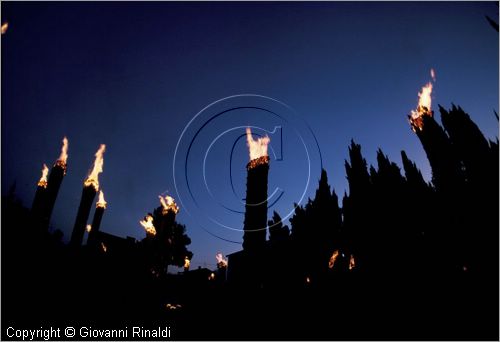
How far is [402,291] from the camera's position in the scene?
15.4 m

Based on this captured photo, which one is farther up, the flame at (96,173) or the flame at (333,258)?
the flame at (96,173)

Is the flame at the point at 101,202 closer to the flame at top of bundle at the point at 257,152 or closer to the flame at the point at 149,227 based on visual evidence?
the flame at the point at 149,227

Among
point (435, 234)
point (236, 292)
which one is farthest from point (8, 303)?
point (435, 234)

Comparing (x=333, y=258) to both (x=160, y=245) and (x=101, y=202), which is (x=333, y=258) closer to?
(x=160, y=245)

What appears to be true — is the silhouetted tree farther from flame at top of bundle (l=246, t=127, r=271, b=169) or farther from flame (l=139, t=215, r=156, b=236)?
flame at top of bundle (l=246, t=127, r=271, b=169)

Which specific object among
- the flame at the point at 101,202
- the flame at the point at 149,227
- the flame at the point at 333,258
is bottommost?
the flame at the point at 333,258

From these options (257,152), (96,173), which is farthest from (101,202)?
(257,152)

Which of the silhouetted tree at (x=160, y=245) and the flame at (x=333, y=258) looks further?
→ the flame at (x=333, y=258)

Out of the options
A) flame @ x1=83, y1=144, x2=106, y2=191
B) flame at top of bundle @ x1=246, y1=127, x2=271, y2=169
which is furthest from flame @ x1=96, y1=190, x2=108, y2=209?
flame at top of bundle @ x1=246, y1=127, x2=271, y2=169

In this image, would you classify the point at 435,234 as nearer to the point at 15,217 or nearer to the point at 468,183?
the point at 468,183

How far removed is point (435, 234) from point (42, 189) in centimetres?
2742

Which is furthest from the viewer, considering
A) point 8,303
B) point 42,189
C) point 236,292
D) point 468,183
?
point 468,183

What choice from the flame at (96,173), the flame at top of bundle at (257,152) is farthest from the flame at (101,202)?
the flame at top of bundle at (257,152)

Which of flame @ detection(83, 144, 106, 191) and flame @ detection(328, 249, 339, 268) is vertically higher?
flame @ detection(83, 144, 106, 191)
